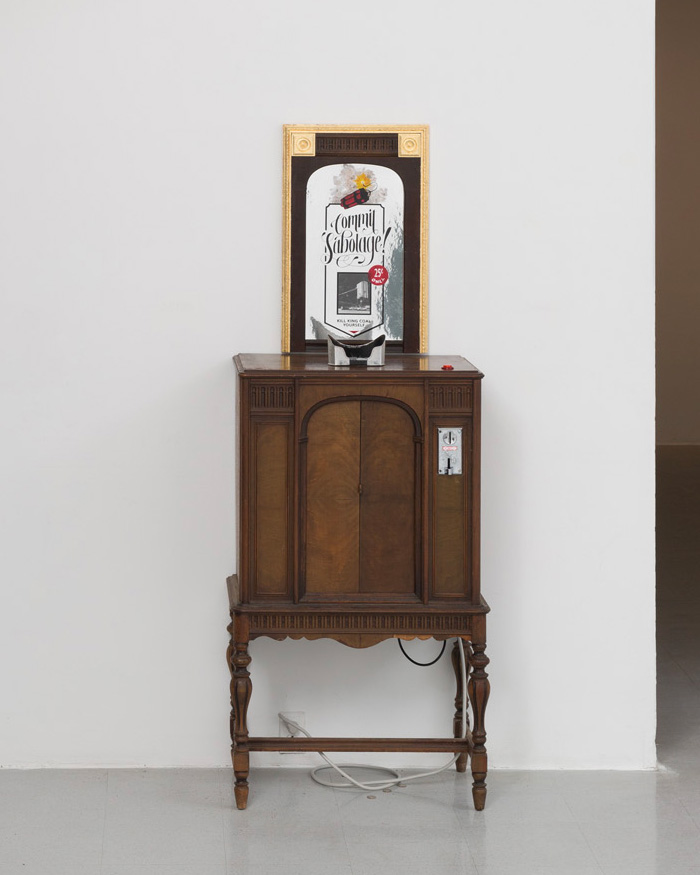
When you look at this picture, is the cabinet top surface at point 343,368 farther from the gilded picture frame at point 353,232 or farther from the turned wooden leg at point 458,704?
the turned wooden leg at point 458,704

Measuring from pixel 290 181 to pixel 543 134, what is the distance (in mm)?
870

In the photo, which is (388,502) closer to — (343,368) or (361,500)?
(361,500)

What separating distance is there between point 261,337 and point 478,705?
142 centimetres

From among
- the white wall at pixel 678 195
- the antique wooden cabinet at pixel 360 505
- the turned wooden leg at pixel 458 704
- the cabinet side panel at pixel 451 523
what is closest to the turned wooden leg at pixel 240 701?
the antique wooden cabinet at pixel 360 505

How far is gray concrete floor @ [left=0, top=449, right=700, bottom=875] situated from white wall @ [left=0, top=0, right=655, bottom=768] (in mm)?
163

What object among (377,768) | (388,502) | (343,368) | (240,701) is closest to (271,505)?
(388,502)

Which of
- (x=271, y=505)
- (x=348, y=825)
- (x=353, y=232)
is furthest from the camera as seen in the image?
(x=353, y=232)

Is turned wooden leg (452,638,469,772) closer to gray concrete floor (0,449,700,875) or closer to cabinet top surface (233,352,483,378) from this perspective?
gray concrete floor (0,449,700,875)

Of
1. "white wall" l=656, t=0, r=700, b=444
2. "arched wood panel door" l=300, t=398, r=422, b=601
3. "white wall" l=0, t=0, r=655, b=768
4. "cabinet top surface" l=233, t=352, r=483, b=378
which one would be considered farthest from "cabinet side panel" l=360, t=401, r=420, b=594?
"white wall" l=656, t=0, r=700, b=444

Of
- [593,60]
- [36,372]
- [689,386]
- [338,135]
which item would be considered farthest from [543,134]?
[689,386]

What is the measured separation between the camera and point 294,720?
4.30m

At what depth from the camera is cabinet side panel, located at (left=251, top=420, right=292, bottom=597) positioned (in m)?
3.73

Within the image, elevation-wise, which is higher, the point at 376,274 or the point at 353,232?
the point at 353,232

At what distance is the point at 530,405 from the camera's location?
425cm
